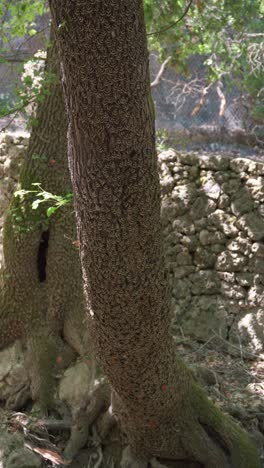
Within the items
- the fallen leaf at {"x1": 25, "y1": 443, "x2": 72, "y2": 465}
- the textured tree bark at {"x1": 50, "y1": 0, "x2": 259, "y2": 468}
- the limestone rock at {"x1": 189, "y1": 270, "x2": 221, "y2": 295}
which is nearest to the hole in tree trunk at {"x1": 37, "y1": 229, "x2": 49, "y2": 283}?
the fallen leaf at {"x1": 25, "y1": 443, "x2": 72, "y2": 465}

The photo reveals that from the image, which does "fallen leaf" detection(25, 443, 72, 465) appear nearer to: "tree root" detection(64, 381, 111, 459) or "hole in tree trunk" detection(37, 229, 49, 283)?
"tree root" detection(64, 381, 111, 459)

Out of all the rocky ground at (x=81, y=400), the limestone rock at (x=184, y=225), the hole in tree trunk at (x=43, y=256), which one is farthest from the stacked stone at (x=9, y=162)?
the rocky ground at (x=81, y=400)

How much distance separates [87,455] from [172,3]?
4.55 metres

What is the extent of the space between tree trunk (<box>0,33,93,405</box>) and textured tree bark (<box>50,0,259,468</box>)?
140 centimetres

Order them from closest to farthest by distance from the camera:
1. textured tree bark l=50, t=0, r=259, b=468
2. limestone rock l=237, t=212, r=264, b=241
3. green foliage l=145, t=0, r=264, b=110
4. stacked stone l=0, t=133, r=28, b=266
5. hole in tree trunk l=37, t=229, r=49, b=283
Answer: textured tree bark l=50, t=0, r=259, b=468, hole in tree trunk l=37, t=229, r=49, b=283, limestone rock l=237, t=212, r=264, b=241, green foliage l=145, t=0, r=264, b=110, stacked stone l=0, t=133, r=28, b=266

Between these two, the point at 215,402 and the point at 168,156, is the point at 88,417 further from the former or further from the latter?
the point at 168,156

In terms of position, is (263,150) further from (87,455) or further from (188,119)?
(87,455)

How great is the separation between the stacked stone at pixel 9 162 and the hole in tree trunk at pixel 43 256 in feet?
4.36

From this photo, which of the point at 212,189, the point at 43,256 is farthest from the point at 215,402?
the point at 212,189

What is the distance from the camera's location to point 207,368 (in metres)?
5.11

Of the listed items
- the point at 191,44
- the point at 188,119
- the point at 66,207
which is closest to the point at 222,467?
the point at 66,207

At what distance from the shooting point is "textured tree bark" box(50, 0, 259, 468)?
250cm

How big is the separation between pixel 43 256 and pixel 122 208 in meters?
2.60

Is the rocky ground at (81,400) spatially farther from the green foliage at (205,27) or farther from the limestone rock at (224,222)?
the green foliage at (205,27)
